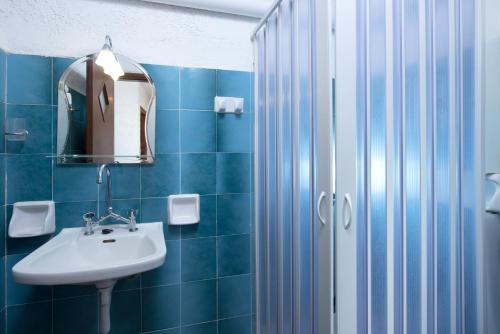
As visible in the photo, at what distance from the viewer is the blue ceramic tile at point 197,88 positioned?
1.64 meters

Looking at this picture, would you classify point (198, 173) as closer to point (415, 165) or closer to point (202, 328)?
point (202, 328)

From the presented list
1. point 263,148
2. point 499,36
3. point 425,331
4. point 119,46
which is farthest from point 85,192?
point 499,36

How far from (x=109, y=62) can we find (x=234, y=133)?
0.80 m

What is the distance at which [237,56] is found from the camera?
176 cm

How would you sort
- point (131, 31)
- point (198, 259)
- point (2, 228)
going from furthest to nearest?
point (198, 259), point (131, 31), point (2, 228)

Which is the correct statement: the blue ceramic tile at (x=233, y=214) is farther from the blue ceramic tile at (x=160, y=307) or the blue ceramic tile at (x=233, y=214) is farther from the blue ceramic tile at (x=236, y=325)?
the blue ceramic tile at (x=236, y=325)

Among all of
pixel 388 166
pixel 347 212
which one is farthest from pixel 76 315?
pixel 388 166

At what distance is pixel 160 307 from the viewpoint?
1612 mm

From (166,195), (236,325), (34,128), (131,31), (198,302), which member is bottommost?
(236,325)

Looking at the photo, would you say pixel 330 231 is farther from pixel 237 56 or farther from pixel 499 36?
pixel 237 56

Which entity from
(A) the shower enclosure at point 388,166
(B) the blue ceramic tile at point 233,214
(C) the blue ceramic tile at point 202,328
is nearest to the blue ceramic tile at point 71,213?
(B) the blue ceramic tile at point 233,214

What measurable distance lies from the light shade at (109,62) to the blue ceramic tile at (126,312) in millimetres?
1234

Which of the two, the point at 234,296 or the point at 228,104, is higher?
the point at 228,104

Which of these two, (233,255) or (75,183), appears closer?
(75,183)
